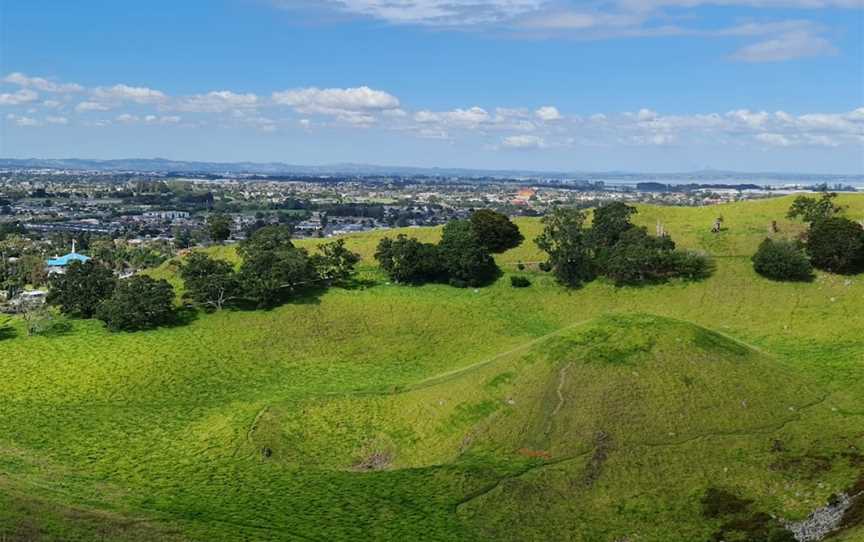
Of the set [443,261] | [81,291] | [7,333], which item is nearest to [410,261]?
A: [443,261]

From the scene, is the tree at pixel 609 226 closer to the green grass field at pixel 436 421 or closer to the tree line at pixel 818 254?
the green grass field at pixel 436 421

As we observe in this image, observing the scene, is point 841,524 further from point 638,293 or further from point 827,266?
point 827,266

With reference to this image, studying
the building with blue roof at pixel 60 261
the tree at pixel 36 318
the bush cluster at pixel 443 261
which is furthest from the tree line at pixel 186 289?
the building with blue roof at pixel 60 261

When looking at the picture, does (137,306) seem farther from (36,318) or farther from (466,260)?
(466,260)

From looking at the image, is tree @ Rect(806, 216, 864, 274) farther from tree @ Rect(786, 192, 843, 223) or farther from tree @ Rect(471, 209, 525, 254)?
tree @ Rect(471, 209, 525, 254)

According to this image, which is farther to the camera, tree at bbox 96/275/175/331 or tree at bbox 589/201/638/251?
tree at bbox 589/201/638/251

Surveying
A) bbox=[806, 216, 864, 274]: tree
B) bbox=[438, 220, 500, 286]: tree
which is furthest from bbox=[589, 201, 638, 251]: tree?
bbox=[806, 216, 864, 274]: tree
